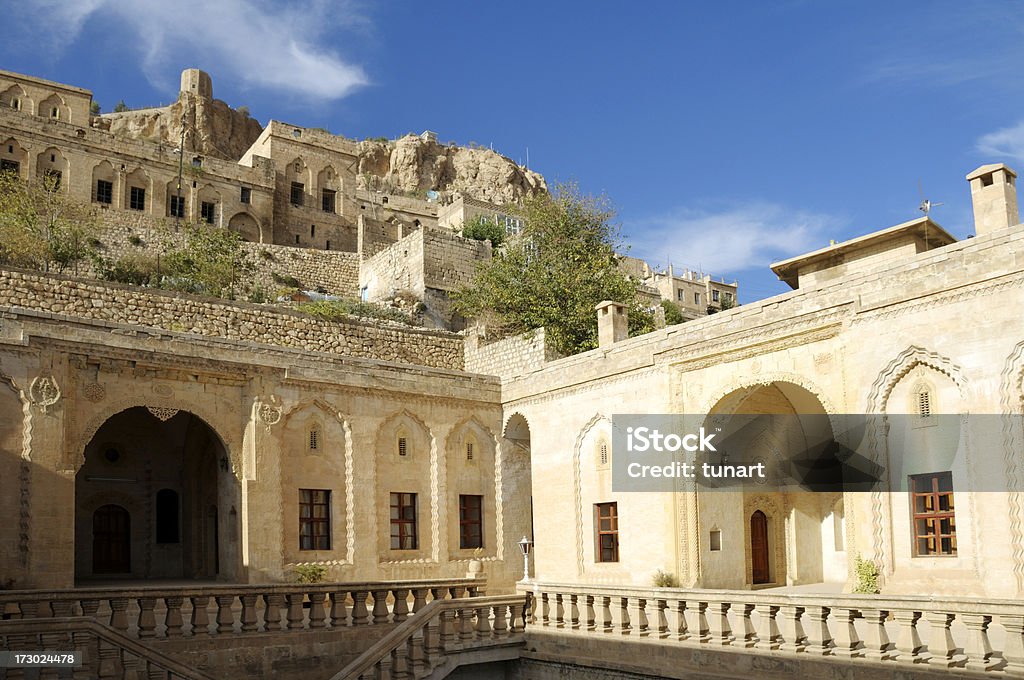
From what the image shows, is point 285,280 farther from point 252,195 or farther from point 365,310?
point 365,310

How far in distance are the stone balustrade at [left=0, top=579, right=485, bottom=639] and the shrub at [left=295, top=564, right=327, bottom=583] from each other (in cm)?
348

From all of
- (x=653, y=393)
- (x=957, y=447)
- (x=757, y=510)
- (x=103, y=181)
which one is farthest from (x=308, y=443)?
(x=103, y=181)

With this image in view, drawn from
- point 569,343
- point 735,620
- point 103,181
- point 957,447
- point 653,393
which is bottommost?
point 735,620

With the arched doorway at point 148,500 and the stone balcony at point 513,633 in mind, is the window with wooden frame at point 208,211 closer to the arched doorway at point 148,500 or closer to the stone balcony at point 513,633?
the arched doorway at point 148,500

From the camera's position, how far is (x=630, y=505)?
19.0 meters

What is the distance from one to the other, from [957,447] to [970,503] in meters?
0.81

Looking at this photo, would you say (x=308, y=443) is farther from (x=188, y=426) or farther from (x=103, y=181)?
(x=103, y=181)

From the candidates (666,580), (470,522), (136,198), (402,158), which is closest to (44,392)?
(470,522)

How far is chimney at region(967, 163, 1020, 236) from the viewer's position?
51.0 feet

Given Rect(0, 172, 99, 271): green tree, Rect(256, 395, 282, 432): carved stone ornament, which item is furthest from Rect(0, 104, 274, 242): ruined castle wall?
Rect(256, 395, 282, 432): carved stone ornament

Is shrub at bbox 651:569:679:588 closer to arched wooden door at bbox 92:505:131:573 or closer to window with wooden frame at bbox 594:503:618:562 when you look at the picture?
window with wooden frame at bbox 594:503:618:562

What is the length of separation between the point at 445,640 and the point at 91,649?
508 centimetres

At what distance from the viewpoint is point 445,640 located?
47.3 feet

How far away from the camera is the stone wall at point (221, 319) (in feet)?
72.0
